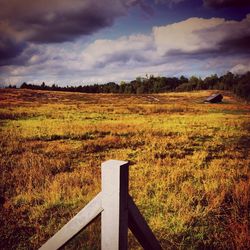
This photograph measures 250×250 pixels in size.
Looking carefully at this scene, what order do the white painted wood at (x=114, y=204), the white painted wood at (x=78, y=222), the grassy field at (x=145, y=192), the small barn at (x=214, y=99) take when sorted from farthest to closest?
1. the small barn at (x=214, y=99)
2. the grassy field at (x=145, y=192)
3. the white painted wood at (x=78, y=222)
4. the white painted wood at (x=114, y=204)

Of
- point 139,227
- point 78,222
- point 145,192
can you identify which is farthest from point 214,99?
point 78,222

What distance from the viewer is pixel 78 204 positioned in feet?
16.0

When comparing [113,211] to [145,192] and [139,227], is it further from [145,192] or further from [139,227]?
[145,192]

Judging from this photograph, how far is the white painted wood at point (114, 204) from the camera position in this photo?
4.70 feet

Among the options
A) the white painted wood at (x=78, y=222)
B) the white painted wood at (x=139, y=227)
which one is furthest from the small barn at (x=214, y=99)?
the white painted wood at (x=78, y=222)

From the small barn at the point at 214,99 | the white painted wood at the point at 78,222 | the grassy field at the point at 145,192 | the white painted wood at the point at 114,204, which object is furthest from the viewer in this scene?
the small barn at the point at 214,99

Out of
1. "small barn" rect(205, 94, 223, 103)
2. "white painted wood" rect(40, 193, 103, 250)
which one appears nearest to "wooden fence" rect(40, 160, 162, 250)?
"white painted wood" rect(40, 193, 103, 250)

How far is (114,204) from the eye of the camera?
147 centimetres

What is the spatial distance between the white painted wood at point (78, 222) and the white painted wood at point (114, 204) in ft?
0.17

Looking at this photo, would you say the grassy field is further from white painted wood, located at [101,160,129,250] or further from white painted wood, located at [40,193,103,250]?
white painted wood, located at [101,160,129,250]

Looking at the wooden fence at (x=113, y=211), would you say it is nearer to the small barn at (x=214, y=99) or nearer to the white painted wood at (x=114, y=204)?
the white painted wood at (x=114, y=204)

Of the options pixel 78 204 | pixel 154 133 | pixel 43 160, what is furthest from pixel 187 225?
pixel 154 133

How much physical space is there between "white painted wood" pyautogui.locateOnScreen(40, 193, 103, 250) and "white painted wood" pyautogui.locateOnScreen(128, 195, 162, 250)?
201 mm

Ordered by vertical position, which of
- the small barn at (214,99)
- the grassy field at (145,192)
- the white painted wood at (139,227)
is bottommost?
the grassy field at (145,192)
